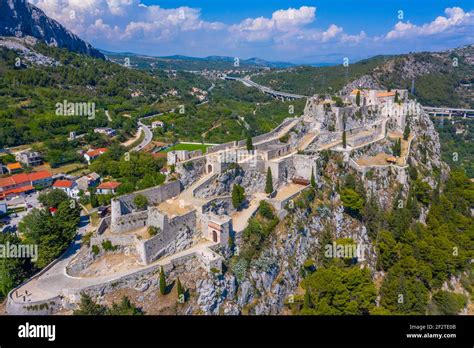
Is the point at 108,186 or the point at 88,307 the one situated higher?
the point at 108,186

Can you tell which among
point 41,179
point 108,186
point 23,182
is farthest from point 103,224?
point 23,182

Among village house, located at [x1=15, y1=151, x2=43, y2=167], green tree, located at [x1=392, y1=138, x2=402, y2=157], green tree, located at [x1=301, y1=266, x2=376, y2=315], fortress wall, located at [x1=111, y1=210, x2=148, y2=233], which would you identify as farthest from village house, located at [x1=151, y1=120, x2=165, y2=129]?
green tree, located at [x1=301, y1=266, x2=376, y2=315]

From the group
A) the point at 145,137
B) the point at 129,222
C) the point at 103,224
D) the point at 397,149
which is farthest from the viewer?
the point at 145,137

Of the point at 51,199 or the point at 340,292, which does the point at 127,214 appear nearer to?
the point at 51,199

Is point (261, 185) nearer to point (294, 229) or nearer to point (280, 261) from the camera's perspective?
point (294, 229)

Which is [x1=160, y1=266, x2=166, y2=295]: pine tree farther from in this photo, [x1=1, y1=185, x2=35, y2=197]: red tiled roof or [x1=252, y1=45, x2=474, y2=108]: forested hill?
[x1=252, y1=45, x2=474, y2=108]: forested hill

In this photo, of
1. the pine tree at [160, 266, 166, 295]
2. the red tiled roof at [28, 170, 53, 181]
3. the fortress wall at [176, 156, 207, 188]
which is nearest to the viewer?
the pine tree at [160, 266, 166, 295]

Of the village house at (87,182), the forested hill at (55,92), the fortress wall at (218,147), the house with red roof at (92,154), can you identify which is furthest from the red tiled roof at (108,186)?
the forested hill at (55,92)
